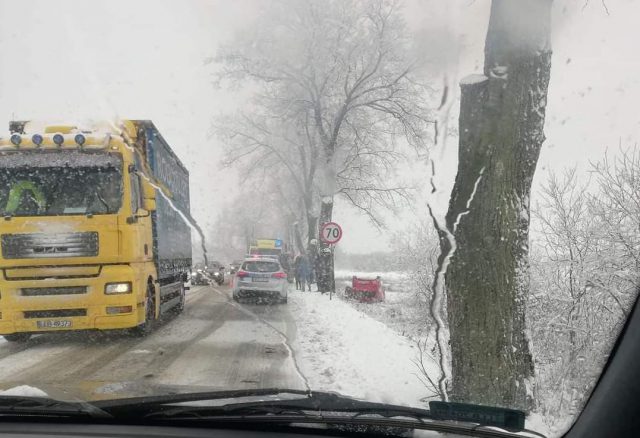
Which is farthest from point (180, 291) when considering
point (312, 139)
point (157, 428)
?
point (157, 428)

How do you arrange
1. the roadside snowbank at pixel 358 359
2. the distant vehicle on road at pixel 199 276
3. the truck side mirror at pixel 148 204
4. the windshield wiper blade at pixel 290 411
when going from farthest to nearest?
the distant vehicle on road at pixel 199 276
the truck side mirror at pixel 148 204
the roadside snowbank at pixel 358 359
the windshield wiper blade at pixel 290 411

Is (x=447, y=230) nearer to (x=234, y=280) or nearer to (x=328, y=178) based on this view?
(x=234, y=280)

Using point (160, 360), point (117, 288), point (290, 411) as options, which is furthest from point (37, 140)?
point (290, 411)

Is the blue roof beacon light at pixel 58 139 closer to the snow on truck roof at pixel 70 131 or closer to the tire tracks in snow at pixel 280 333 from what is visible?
the snow on truck roof at pixel 70 131

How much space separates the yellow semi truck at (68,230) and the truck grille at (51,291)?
13mm

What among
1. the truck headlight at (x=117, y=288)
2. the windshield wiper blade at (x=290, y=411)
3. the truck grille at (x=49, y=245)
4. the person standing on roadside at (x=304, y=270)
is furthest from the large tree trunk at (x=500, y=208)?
the person standing on roadside at (x=304, y=270)

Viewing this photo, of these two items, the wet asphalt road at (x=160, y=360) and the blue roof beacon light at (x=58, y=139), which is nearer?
the wet asphalt road at (x=160, y=360)

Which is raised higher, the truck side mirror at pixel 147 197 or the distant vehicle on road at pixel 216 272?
the truck side mirror at pixel 147 197

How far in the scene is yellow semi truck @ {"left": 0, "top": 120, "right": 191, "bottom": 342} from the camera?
7.38 meters

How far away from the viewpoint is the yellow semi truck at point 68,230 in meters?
7.38

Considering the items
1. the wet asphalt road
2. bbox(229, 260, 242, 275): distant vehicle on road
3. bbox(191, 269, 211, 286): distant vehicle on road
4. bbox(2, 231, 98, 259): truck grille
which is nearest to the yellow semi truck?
bbox(2, 231, 98, 259): truck grille

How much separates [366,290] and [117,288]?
9.62 metres

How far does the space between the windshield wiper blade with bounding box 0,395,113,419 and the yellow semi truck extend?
16.6 ft

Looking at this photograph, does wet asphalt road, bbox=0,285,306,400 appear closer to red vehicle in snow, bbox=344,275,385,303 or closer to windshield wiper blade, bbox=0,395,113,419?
windshield wiper blade, bbox=0,395,113,419
